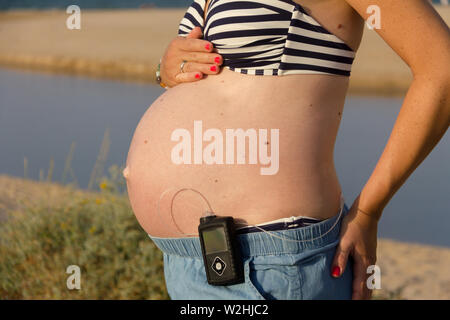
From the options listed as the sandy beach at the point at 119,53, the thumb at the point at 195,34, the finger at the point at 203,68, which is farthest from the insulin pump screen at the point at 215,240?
the sandy beach at the point at 119,53

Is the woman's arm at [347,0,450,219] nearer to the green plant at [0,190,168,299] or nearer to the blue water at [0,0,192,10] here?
the green plant at [0,190,168,299]

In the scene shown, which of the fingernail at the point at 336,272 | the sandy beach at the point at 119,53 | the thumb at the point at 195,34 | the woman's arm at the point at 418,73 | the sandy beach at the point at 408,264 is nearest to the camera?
the woman's arm at the point at 418,73

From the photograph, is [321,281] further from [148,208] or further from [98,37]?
[98,37]

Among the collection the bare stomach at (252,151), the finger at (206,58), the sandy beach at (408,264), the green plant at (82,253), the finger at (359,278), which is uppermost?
the finger at (206,58)

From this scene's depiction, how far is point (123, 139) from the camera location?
7.92m

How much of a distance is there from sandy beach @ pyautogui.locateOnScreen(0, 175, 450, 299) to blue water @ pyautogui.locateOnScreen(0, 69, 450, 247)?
789 millimetres

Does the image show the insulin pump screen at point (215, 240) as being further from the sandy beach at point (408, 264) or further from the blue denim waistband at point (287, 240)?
the sandy beach at point (408, 264)

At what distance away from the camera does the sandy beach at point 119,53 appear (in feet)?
45.8

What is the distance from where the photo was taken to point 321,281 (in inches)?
45.0

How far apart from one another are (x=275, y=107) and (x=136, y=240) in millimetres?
2023

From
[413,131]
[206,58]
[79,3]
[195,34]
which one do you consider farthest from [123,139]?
[79,3]

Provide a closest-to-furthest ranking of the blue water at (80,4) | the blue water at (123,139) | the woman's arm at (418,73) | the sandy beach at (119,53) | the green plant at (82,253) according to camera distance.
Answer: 1. the woman's arm at (418,73)
2. the green plant at (82,253)
3. the blue water at (123,139)
4. the sandy beach at (119,53)
5. the blue water at (80,4)

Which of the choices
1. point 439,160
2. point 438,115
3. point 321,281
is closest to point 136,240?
point 321,281

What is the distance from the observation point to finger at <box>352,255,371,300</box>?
1213mm
